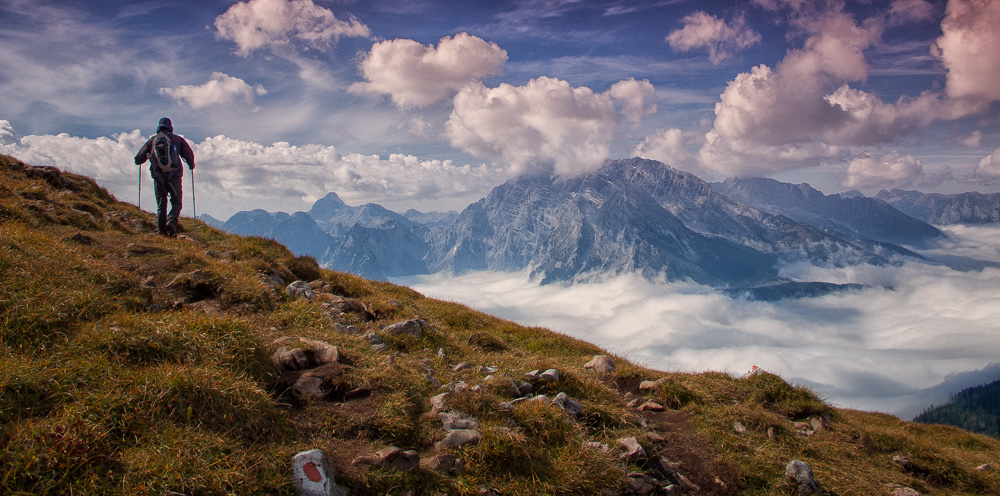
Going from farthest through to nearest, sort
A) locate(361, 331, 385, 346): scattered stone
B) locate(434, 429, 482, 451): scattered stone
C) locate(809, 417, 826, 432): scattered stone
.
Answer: locate(361, 331, 385, 346): scattered stone
locate(809, 417, 826, 432): scattered stone
locate(434, 429, 482, 451): scattered stone

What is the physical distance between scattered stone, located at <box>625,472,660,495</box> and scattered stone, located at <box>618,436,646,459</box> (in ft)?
1.30

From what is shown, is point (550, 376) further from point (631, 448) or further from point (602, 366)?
point (602, 366)

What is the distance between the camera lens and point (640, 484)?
22.9 ft

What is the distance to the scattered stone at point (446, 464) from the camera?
20.2ft

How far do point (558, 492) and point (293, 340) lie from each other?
585 centimetres

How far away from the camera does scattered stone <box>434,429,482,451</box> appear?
22.0 ft

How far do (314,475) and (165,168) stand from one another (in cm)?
1893

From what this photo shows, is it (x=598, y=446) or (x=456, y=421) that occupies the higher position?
(x=456, y=421)

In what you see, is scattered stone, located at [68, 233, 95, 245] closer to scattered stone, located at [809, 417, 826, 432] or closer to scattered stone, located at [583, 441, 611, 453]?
scattered stone, located at [583, 441, 611, 453]

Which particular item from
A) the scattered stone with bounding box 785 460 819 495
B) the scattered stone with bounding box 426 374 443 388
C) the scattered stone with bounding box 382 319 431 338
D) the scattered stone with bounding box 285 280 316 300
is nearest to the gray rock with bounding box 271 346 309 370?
the scattered stone with bounding box 426 374 443 388

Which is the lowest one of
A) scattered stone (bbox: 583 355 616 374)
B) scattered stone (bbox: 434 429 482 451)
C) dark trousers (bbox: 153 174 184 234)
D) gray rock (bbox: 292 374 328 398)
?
scattered stone (bbox: 583 355 616 374)

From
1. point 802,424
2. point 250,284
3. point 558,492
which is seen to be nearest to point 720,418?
point 802,424

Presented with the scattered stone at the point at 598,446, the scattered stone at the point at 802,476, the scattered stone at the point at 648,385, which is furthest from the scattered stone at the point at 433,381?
the scattered stone at the point at 802,476

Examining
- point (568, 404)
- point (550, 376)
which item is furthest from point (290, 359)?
point (550, 376)
